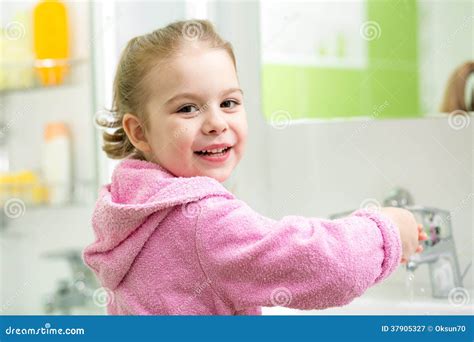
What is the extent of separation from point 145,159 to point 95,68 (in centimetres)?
73

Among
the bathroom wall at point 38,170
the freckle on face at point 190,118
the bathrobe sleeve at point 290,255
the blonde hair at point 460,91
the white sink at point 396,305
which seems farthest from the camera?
the bathroom wall at point 38,170

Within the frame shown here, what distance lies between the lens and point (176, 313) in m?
0.81

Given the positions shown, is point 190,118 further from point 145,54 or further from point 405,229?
point 405,229

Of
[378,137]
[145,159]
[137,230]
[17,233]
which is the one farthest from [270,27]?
[17,233]

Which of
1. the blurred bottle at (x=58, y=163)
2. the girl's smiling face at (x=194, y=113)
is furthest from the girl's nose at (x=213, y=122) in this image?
the blurred bottle at (x=58, y=163)

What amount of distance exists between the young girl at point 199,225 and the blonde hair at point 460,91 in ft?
1.47

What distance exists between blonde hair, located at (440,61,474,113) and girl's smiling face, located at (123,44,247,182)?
0.50m

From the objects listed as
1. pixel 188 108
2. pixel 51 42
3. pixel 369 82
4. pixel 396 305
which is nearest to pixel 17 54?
pixel 51 42

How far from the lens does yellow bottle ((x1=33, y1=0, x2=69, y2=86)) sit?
1.69 m

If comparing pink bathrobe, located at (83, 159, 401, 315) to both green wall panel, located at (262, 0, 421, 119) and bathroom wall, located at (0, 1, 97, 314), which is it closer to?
green wall panel, located at (262, 0, 421, 119)

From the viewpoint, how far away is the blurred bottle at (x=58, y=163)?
1.70 metres

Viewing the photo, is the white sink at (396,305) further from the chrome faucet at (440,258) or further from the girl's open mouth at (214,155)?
the girl's open mouth at (214,155)

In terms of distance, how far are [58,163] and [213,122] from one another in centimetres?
94
